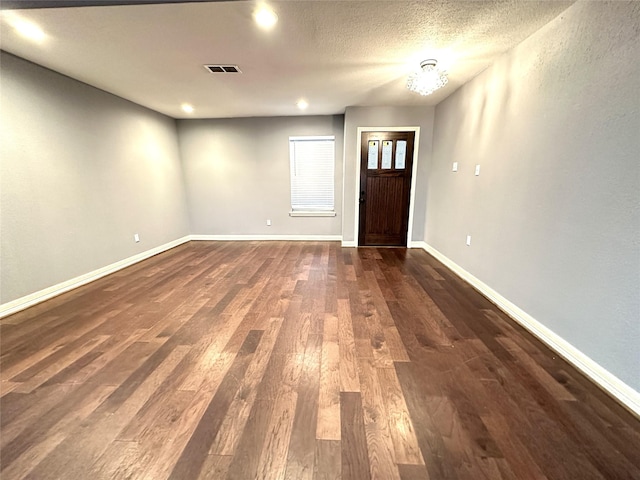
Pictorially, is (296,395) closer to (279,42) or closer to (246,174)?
(279,42)

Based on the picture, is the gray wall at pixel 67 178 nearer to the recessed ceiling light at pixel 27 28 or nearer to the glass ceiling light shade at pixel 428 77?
the recessed ceiling light at pixel 27 28

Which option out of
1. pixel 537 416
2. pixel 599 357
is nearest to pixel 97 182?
pixel 537 416

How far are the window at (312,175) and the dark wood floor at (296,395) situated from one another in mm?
2834

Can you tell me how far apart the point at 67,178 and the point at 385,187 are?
14.8 feet

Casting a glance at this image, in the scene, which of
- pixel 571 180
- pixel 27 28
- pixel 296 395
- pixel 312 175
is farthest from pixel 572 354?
pixel 27 28

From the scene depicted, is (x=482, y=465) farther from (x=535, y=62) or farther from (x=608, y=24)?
(x=535, y=62)

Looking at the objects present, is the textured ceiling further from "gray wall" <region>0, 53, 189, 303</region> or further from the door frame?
the door frame

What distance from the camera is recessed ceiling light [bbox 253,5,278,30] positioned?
1.76m

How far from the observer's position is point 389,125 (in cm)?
425

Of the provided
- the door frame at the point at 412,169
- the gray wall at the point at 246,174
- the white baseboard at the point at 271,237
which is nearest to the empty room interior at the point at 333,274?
the door frame at the point at 412,169

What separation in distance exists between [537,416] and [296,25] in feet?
9.92

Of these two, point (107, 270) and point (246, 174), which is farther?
point (246, 174)

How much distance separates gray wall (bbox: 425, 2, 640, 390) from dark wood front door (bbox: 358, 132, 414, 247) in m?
1.57

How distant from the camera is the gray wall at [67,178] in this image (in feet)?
8.02
